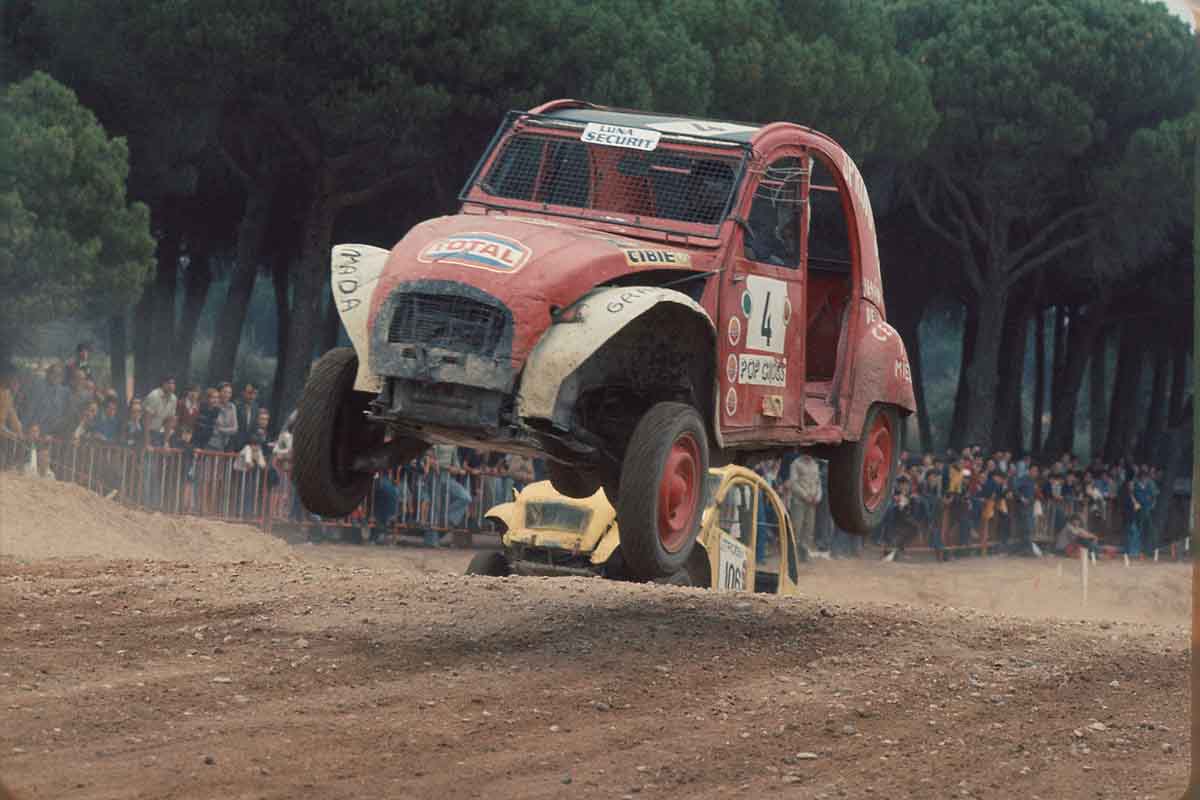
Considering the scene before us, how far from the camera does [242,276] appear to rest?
28.6 metres

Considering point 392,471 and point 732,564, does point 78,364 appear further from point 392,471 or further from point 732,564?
point 732,564

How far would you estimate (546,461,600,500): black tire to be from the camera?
10773 millimetres

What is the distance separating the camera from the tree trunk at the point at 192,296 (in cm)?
3278

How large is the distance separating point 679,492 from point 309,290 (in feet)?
57.0

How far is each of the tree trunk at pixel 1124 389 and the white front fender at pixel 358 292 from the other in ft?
117

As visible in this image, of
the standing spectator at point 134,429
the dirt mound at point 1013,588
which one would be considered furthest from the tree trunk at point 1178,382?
the standing spectator at point 134,429

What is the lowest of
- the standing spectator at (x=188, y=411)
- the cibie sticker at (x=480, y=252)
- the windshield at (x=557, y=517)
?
the windshield at (x=557, y=517)

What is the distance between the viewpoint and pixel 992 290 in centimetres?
3675

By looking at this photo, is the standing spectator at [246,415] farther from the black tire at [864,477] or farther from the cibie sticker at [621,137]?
the cibie sticker at [621,137]

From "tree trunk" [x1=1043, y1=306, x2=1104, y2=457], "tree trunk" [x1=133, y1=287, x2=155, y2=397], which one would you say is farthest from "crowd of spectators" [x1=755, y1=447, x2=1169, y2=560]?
"tree trunk" [x1=133, y1=287, x2=155, y2=397]

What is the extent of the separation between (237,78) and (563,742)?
63.5 ft

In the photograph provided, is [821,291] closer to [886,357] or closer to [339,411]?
[886,357]

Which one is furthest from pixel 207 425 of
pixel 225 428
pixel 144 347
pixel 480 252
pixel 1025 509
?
pixel 1025 509

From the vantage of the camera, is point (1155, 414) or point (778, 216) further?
point (1155, 414)
